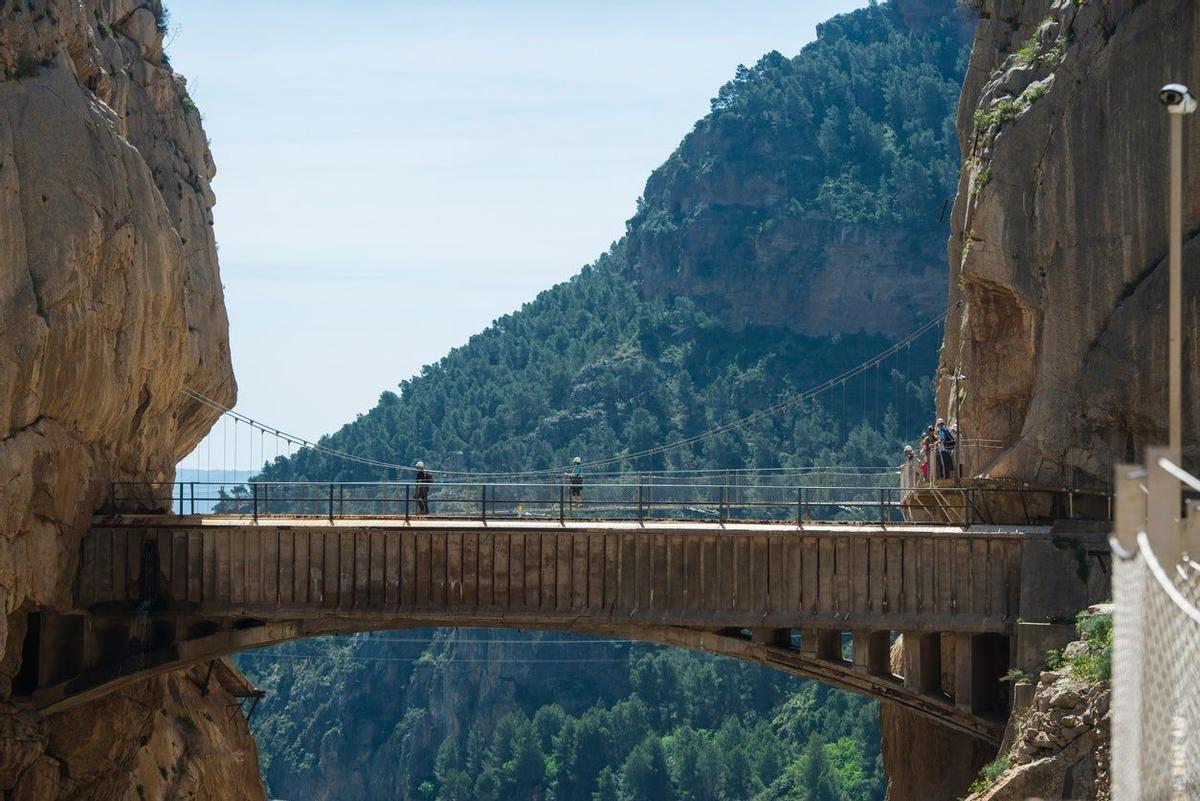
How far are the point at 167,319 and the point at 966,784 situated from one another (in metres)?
16.0

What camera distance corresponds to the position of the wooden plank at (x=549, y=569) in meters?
32.2

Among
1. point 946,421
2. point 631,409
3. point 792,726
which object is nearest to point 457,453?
point 631,409

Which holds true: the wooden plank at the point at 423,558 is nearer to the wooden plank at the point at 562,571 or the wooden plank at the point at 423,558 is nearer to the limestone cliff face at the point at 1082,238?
the wooden plank at the point at 562,571

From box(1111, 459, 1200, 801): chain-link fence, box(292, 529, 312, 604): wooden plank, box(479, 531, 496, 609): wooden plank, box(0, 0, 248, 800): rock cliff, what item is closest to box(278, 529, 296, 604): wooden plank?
box(292, 529, 312, 604): wooden plank

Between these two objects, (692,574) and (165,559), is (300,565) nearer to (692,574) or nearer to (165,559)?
(165,559)

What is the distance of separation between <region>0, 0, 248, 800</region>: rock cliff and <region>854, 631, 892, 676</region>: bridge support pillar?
41.0 ft

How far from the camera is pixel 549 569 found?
3225cm

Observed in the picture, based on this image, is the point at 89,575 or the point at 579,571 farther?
the point at 89,575

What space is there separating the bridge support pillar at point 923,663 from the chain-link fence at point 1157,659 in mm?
15738

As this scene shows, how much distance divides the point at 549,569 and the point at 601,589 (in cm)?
89

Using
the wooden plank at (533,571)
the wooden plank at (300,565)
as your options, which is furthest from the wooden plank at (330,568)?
the wooden plank at (533,571)

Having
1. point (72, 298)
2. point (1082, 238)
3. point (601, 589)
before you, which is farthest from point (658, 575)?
point (72, 298)

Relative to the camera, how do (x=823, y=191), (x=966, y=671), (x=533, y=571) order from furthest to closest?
1. (x=823, y=191)
2. (x=533, y=571)
3. (x=966, y=671)

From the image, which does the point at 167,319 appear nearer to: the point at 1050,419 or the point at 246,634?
the point at 246,634
